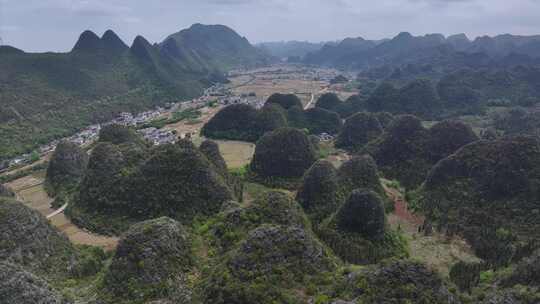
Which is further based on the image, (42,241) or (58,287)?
(42,241)

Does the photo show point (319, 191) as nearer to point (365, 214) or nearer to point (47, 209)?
point (365, 214)

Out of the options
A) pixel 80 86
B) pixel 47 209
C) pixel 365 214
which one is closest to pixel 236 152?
pixel 47 209

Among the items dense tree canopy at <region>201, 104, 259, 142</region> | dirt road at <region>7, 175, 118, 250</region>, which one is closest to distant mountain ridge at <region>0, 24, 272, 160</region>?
dirt road at <region>7, 175, 118, 250</region>

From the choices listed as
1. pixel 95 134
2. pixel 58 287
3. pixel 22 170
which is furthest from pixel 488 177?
pixel 95 134

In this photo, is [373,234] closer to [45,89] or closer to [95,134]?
[95,134]

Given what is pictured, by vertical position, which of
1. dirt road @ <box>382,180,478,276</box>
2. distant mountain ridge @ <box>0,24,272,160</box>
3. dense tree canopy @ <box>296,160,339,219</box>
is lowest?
dirt road @ <box>382,180,478,276</box>

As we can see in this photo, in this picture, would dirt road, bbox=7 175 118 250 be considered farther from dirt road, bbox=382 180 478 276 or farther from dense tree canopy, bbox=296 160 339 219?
dirt road, bbox=382 180 478 276
